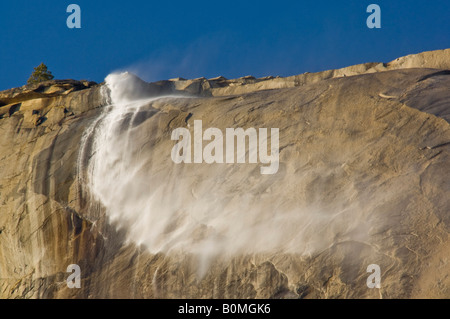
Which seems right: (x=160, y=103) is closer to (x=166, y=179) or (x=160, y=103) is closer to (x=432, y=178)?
(x=166, y=179)

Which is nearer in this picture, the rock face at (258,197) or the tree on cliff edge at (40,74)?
the rock face at (258,197)

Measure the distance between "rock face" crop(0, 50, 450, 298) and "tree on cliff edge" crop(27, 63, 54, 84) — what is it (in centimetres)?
1581

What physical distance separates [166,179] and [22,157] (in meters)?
8.08

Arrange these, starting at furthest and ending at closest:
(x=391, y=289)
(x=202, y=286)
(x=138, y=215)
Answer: (x=138, y=215) < (x=202, y=286) < (x=391, y=289)

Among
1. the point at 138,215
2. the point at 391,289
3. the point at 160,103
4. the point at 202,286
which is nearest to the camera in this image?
the point at 391,289

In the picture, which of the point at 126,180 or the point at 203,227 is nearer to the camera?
the point at 203,227

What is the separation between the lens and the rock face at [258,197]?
31484mm

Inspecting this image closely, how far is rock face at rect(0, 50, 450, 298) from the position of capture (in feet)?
103

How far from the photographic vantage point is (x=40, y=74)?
55.4 metres

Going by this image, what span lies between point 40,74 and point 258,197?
26931 millimetres

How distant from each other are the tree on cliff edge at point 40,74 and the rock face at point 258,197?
15.8 m

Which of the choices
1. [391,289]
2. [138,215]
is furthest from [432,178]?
[138,215]
